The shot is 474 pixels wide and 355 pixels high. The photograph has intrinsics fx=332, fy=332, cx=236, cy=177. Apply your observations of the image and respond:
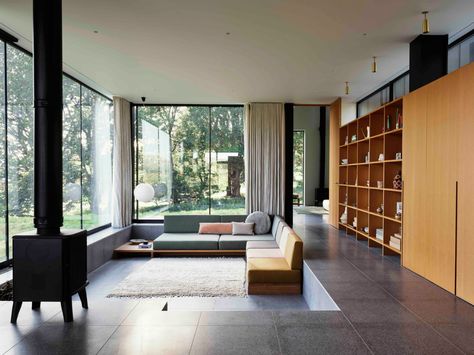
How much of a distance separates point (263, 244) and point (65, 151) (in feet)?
11.9

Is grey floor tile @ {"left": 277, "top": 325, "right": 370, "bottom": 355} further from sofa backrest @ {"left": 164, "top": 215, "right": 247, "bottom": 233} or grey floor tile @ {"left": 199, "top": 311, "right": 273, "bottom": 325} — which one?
sofa backrest @ {"left": 164, "top": 215, "right": 247, "bottom": 233}

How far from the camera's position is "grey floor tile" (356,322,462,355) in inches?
85.3

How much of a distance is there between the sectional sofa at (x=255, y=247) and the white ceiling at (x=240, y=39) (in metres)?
2.52

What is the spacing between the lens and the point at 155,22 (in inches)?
138

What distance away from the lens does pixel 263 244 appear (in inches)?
231

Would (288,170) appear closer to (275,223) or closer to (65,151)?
(275,223)

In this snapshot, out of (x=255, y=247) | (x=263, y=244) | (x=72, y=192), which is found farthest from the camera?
(x=263, y=244)

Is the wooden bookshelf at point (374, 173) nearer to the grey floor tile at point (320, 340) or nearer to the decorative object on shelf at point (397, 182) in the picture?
the decorative object on shelf at point (397, 182)

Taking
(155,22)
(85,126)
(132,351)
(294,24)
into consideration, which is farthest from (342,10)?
(85,126)

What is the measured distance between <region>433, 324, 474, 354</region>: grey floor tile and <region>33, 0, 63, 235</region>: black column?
3.05 m

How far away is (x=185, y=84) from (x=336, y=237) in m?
3.91

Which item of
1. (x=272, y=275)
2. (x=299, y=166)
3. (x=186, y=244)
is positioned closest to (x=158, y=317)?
(x=272, y=275)

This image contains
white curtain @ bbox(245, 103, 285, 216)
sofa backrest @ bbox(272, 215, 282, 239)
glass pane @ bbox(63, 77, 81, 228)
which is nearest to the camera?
glass pane @ bbox(63, 77, 81, 228)

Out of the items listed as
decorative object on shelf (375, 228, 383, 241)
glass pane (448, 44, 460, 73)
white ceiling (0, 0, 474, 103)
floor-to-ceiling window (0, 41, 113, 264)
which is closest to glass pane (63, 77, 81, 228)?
floor-to-ceiling window (0, 41, 113, 264)
